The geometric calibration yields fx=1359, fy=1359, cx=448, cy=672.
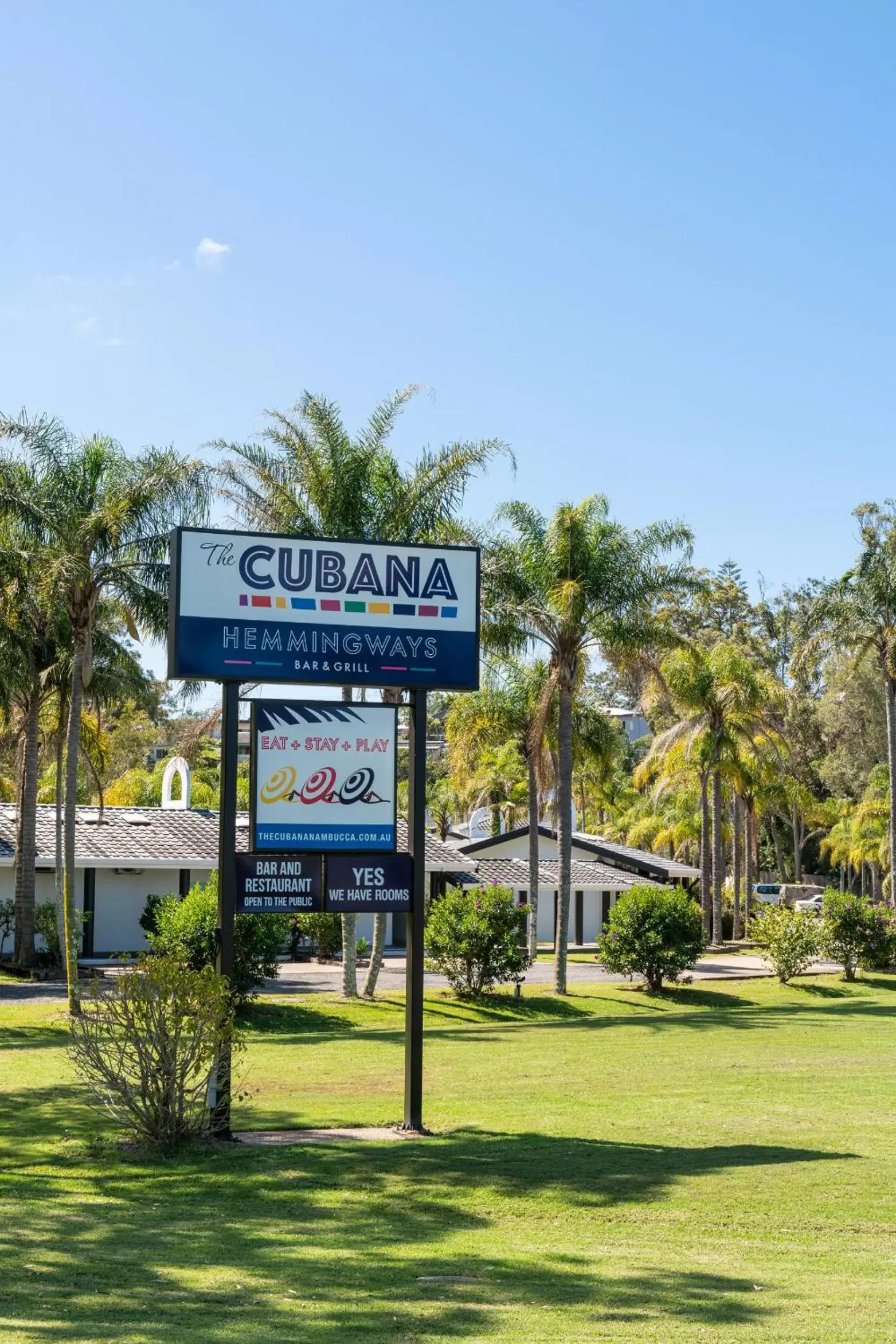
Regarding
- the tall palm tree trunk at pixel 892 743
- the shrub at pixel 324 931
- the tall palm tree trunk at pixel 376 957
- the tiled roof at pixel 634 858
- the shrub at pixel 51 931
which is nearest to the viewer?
the tall palm tree trunk at pixel 376 957

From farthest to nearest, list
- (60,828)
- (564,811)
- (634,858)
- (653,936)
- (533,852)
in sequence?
(634,858) → (533,852) → (60,828) → (564,811) → (653,936)

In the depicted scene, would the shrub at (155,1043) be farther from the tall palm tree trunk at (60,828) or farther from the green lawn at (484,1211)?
the tall palm tree trunk at (60,828)

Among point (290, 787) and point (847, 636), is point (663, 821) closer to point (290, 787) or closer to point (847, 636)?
point (847, 636)

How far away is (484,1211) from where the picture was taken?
30.9 ft

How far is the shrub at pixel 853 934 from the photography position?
3334 centimetres

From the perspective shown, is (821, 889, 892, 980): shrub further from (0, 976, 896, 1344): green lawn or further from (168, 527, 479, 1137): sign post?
(168, 527, 479, 1137): sign post

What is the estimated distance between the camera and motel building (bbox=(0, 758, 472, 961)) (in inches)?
1404

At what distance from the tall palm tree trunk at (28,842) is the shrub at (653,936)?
12985 mm

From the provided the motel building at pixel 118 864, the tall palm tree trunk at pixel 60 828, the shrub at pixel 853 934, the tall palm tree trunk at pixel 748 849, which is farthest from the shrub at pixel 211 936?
the tall palm tree trunk at pixel 748 849

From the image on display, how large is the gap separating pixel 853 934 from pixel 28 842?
19.8 m

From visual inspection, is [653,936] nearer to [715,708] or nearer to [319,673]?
[715,708]

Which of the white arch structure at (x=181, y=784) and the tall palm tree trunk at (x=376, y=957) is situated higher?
the white arch structure at (x=181, y=784)

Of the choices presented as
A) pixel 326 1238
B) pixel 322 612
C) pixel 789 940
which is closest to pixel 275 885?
pixel 322 612

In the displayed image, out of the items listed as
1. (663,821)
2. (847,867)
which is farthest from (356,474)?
(847,867)
